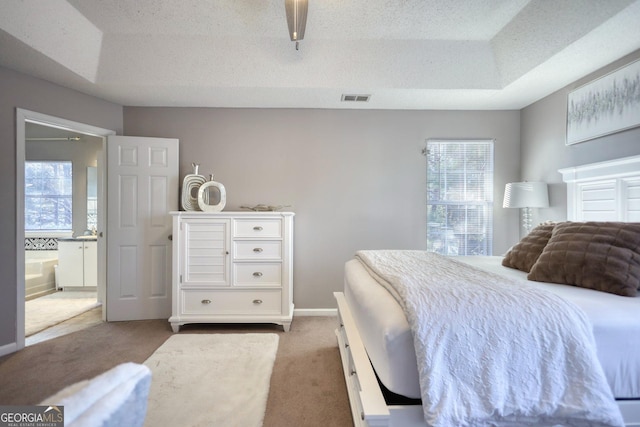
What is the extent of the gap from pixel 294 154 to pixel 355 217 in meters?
1.02

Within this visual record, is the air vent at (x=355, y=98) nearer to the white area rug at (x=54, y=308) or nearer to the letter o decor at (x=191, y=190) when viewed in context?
the letter o decor at (x=191, y=190)

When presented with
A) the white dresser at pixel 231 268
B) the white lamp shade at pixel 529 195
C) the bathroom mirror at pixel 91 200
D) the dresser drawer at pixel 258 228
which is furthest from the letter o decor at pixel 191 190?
the white lamp shade at pixel 529 195

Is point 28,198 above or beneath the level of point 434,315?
above

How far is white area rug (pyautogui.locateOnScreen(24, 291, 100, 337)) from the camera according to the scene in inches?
115

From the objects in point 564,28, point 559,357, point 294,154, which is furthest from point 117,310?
point 564,28

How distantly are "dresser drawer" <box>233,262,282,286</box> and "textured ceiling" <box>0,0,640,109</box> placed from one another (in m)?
1.74

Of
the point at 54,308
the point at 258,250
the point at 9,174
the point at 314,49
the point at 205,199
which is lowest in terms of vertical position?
the point at 54,308

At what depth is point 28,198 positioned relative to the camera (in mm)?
4637

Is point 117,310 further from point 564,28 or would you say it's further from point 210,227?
point 564,28

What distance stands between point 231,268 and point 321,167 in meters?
1.48

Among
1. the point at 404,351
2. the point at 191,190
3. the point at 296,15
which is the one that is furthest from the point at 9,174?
the point at 404,351

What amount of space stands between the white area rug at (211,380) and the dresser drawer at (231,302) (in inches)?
9.1

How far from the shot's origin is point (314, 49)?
8.41 ft

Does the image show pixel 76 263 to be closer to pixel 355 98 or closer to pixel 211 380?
pixel 211 380
